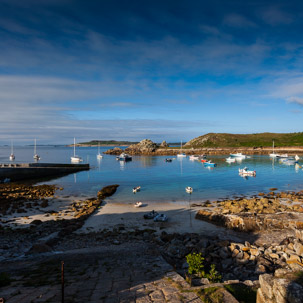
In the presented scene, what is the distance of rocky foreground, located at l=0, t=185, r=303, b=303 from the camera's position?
7820mm

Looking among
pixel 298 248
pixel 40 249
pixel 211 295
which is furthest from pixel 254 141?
pixel 211 295

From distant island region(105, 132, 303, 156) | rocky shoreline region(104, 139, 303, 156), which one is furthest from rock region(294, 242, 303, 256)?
distant island region(105, 132, 303, 156)

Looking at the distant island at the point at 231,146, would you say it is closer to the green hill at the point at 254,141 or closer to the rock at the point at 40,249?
the green hill at the point at 254,141

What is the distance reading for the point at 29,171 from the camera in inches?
2598

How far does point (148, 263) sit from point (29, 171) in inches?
2545

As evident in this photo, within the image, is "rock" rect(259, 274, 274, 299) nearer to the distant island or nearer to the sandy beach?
the sandy beach

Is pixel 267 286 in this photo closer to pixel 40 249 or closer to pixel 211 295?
pixel 211 295

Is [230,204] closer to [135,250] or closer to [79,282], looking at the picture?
[135,250]

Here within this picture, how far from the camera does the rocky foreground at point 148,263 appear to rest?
25.7 ft

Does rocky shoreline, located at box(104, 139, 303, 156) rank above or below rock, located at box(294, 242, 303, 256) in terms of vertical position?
above

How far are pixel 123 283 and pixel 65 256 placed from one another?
228 inches

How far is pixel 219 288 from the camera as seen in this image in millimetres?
8047

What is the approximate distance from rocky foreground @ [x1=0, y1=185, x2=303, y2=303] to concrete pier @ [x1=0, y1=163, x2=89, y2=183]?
4638cm

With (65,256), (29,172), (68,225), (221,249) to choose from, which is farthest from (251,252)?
(29,172)
